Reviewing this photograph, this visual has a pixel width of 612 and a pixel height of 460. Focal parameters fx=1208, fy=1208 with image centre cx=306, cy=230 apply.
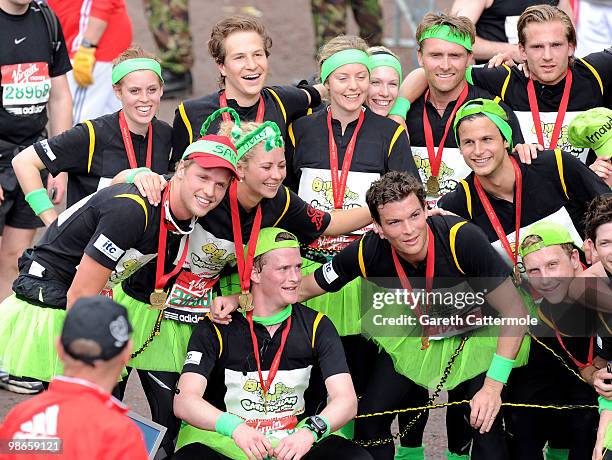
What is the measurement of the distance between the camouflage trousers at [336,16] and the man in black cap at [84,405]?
24.1 ft

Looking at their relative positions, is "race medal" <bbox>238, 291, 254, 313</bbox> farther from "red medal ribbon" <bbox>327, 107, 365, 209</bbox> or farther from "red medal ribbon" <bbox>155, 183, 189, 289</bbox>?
"red medal ribbon" <bbox>327, 107, 365, 209</bbox>

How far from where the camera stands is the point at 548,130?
6.66 meters

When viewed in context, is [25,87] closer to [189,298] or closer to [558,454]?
[189,298]

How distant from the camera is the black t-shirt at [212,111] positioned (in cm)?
644

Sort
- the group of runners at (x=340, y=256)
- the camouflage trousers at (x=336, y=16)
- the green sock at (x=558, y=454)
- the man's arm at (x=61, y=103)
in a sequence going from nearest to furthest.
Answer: the group of runners at (x=340, y=256) < the green sock at (x=558, y=454) < the man's arm at (x=61, y=103) < the camouflage trousers at (x=336, y=16)

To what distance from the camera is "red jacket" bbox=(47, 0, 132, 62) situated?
30.6 feet

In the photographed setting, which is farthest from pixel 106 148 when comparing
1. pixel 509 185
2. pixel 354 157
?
pixel 509 185

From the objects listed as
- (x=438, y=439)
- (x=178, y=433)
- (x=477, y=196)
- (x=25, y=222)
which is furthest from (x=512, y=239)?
(x=25, y=222)

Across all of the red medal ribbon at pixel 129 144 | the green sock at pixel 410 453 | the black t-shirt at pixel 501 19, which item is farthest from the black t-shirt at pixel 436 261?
the black t-shirt at pixel 501 19

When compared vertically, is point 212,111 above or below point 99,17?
below

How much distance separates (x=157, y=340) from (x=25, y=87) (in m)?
2.21

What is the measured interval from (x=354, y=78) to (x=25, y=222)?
8.35 feet

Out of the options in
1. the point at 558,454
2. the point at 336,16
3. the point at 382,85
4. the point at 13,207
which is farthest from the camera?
the point at 336,16

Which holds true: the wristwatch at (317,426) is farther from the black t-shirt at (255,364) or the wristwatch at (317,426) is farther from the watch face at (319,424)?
the black t-shirt at (255,364)
